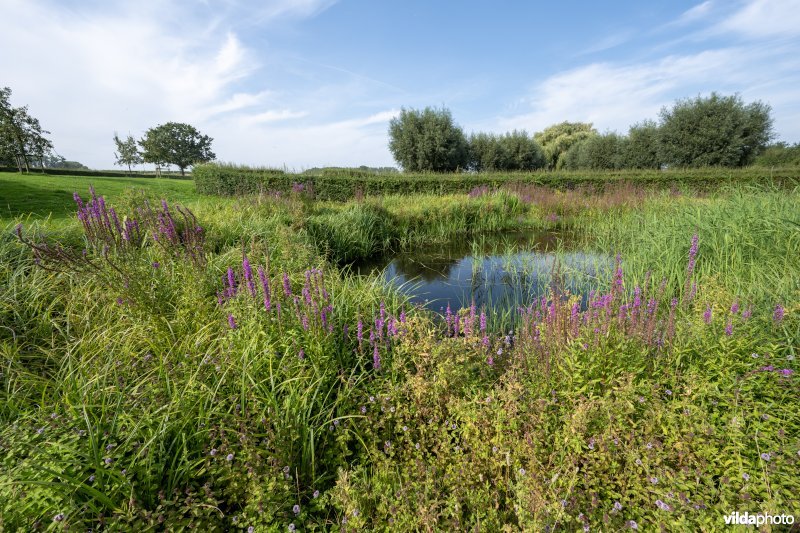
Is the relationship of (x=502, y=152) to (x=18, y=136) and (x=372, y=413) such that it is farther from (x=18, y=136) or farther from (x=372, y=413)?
(x=18, y=136)

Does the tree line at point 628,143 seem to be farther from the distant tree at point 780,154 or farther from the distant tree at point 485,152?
the distant tree at point 780,154

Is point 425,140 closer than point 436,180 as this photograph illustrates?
No

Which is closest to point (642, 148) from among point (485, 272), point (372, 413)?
point (485, 272)

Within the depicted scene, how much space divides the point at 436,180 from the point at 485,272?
10.8 m

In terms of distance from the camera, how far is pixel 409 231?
Result: 1080 cm

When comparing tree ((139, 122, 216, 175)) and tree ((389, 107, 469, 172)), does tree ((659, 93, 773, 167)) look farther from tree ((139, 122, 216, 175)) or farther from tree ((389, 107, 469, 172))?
tree ((139, 122, 216, 175))

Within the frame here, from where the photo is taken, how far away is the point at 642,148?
29000 mm

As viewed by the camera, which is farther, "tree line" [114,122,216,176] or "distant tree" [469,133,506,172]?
"tree line" [114,122,216,176]

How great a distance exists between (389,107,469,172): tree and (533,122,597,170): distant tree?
23.9 m

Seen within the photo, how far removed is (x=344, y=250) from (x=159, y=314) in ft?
18.0

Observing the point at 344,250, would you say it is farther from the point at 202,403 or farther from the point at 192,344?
the point at 202,403

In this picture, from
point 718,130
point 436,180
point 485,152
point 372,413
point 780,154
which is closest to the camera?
point 372,413

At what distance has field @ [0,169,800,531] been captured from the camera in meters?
1.67

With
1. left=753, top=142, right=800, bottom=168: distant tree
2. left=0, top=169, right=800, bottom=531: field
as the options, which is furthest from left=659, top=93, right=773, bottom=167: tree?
left=0, top=169, right=800, bottom=531: field
